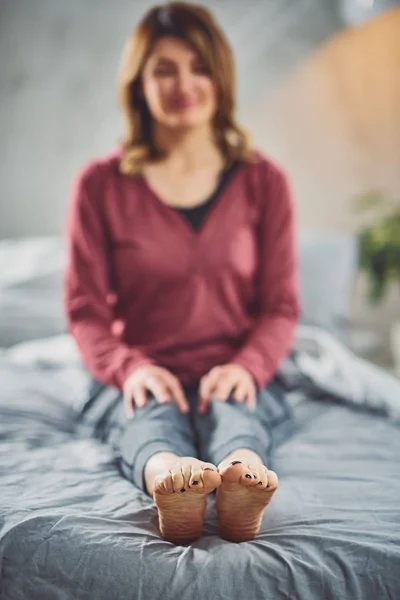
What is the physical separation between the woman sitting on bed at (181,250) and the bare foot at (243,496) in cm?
23

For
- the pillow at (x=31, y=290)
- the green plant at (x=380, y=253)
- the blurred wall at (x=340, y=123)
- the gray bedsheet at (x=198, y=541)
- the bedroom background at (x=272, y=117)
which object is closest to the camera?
the gray bedsheet at (x=198, y=541)

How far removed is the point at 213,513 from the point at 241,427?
0.43 feet

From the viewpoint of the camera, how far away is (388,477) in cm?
91

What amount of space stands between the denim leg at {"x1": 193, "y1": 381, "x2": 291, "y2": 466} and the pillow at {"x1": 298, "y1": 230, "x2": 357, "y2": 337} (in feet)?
1.82

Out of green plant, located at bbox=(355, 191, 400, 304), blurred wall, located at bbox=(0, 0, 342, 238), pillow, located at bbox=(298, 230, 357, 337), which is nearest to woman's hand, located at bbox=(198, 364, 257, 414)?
pillow, located at bbox=(298, 230, 357, 337)

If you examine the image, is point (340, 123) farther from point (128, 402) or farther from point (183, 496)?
point (183, 496)

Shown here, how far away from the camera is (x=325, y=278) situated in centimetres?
167

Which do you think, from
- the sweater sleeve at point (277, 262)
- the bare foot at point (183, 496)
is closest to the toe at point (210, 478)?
the bare foot at point (183, 496)

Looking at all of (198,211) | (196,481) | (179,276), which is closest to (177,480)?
(196,481)

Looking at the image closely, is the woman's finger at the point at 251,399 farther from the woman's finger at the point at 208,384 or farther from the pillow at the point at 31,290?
the pillow at the point at 31,290

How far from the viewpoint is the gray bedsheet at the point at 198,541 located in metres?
0.68

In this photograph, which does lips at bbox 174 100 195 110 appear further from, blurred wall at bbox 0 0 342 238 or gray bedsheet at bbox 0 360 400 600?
blurred wall at bbox 0 0 342 238

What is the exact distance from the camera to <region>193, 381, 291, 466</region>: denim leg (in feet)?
2.88

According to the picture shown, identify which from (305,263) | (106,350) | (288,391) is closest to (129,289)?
(106,350)
